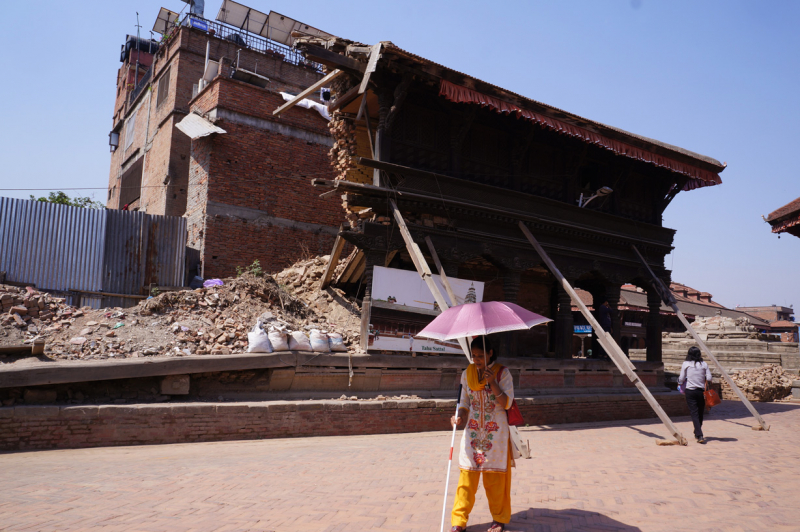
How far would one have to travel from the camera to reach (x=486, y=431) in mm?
4406

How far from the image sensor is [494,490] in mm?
4281

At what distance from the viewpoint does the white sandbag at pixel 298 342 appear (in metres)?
9.23

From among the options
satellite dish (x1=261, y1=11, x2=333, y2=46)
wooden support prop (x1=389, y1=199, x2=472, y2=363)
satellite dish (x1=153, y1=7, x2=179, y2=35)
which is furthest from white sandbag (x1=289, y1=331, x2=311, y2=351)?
satellite dish (x1=153, y1=7, x2=179, y2=35)

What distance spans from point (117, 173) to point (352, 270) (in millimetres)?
19167

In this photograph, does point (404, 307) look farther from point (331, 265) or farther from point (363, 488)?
point (363, 488)

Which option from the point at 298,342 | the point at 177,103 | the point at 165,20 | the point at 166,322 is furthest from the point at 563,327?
the point at 165,20

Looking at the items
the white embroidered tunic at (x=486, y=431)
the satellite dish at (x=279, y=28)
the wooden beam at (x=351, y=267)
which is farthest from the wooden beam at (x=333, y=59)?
the satellite dish at (x=279, y=28)

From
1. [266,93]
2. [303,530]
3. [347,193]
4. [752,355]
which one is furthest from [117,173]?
[752,355]

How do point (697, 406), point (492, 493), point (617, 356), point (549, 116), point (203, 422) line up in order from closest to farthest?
point (492, 493) < point (203, 422) < point (697, 406) < point (617, 356) < point (549, 116)

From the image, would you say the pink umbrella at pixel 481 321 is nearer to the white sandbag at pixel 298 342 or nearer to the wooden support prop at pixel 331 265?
the white sandbag at pixel 298 342

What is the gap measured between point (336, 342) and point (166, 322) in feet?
10.5

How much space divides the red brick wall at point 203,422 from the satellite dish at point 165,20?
78.9ft

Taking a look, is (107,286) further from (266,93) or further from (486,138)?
(486,138)

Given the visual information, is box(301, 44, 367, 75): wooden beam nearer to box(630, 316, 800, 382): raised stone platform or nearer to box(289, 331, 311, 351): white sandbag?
box(289, 331, 311, 351): white sandbag
